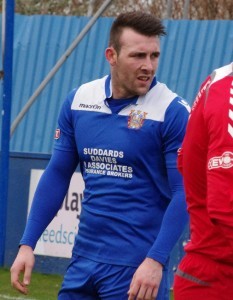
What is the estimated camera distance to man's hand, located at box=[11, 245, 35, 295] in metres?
4.73

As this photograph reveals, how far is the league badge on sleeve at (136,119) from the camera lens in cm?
476

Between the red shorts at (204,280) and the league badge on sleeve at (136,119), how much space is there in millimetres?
1153

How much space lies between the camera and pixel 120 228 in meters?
4.77

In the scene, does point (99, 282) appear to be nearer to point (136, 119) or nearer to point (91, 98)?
point (136, 119)

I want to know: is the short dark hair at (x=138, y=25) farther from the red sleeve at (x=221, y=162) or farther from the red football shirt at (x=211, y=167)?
the red sleeve at (x=221, y=162)

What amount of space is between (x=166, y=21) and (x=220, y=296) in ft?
31.8

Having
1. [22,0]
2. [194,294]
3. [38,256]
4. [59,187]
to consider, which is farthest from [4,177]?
[22,0]

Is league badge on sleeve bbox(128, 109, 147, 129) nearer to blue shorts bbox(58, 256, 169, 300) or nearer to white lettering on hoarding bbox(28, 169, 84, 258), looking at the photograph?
blue shorts bbox(58, 256, 169, 300)

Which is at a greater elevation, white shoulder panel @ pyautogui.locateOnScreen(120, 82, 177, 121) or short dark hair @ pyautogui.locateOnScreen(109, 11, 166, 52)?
short dark hair @ pyautogui.locateOnScreen(109, 11, 166, 52)

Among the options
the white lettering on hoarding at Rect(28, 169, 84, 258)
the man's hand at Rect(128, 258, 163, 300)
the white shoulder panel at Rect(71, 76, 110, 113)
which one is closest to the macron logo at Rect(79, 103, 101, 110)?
the white shoulder panel at Rect(71, 76, 110, 113)

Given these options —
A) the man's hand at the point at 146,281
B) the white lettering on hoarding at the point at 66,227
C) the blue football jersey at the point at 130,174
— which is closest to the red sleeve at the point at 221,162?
the man's hand at the point at 146,281

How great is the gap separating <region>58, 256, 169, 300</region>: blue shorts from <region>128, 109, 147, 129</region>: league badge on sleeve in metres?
0.65

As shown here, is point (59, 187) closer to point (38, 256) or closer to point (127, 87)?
point (127, 87)

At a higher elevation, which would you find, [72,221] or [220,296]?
[220,296]
